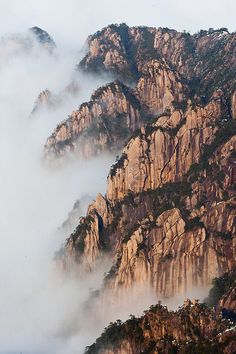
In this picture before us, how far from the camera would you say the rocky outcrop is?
585 feet

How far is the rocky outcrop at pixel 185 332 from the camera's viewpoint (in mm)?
178175

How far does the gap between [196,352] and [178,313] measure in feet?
55.6

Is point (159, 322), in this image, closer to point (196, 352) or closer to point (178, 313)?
point (178, 313)

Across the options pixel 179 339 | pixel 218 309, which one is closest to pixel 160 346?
pixel 179 339

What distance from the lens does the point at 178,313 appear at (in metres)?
Result: 194

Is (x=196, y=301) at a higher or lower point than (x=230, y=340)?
higher

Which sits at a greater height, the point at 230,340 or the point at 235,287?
the point at 235,287

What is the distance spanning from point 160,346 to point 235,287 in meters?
25.5

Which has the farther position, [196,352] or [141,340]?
[141,340]

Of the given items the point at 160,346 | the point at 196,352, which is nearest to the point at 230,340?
the point at 196,352

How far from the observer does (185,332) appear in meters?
188

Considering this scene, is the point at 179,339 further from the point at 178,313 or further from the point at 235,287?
the point at 235,287

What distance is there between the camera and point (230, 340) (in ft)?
572

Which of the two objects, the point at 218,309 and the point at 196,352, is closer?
the point at 196,352
